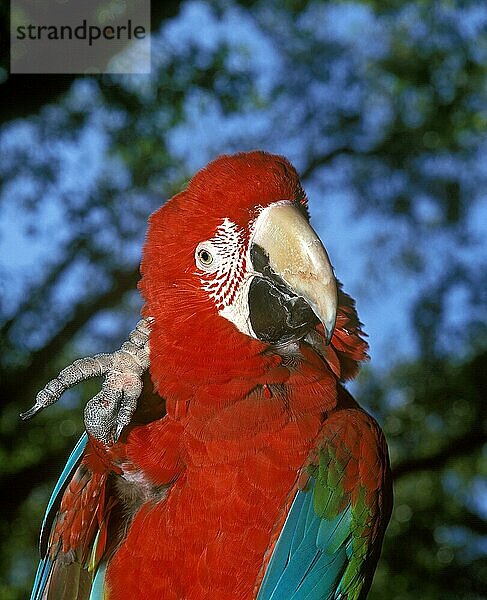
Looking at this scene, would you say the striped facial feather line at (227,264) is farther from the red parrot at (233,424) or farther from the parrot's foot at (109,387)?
the parrot's foot at (109,387)

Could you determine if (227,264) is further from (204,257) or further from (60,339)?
(60,339)

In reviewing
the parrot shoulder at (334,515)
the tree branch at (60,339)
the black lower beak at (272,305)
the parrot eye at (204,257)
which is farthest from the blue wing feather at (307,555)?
the tree branch at (60,339)

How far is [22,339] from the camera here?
101 inches

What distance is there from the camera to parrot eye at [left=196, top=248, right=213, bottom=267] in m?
0.78

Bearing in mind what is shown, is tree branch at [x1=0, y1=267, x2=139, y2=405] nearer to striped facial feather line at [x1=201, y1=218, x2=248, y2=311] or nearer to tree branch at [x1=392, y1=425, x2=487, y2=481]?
tree branch at [x1=392, y1=425, x2=487, y2=481]

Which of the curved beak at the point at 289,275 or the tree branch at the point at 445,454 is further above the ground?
the curved beak at the point at 289,275

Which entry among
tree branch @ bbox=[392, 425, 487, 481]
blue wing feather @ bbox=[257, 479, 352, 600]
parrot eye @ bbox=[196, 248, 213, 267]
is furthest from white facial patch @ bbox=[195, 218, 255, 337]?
tree branch @ bbox=[392, 425, 487, 481]

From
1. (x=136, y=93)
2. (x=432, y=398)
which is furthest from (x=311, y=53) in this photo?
(x=432, y=398)
